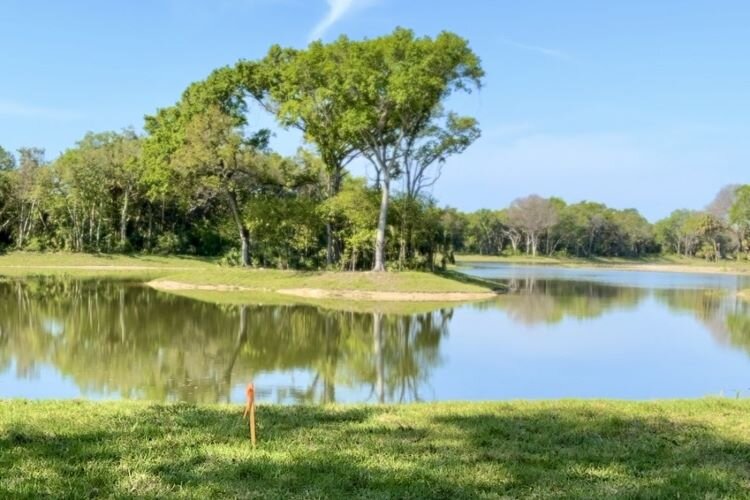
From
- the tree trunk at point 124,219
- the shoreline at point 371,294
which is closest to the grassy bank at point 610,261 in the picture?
the tree trunk at point 124,219

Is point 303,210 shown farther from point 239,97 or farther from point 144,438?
point 144,438

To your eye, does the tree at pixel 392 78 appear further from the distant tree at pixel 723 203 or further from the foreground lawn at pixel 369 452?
the distant tree at pixel 723 203

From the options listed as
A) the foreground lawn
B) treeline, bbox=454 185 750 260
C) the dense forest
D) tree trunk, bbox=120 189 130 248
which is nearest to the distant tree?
treeline, bbox=454 185 750 260

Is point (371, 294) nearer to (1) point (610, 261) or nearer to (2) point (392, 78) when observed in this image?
(2) point (392, 78)

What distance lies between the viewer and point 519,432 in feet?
23.0

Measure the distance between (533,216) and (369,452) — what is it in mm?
98182

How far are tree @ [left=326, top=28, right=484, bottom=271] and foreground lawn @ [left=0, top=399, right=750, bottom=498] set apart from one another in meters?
26.9

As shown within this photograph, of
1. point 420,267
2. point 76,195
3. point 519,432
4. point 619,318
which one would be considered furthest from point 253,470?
point 76,195

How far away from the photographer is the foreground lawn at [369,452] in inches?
201

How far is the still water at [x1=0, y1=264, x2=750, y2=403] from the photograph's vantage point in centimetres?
1235

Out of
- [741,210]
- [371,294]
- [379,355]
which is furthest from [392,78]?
[741,210]

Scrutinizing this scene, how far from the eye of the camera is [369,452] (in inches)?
237

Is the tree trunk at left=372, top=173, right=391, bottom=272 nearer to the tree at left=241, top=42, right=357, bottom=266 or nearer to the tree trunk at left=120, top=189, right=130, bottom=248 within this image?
the tree at left=241, top=42, right=357, bottom=266

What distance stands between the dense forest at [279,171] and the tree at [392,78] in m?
0.07
